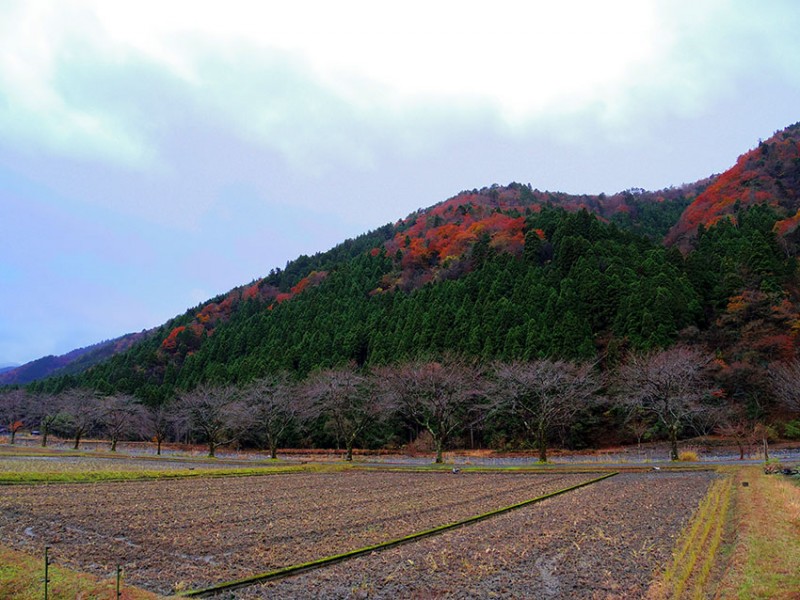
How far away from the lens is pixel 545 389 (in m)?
35.5

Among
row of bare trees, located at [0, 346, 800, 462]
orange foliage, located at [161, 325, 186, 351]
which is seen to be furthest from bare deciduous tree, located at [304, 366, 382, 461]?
orange foliage, located at [161, 325, 186, 351]

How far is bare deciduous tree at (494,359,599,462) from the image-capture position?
34.9 m

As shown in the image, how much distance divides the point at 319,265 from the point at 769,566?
363 feet

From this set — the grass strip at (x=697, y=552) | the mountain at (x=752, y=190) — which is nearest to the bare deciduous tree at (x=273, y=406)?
the grass strip at (x=697, y=552)

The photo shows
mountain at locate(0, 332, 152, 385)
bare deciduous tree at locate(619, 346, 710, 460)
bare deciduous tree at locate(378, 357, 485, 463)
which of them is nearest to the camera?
bare deciduous tree at locate(619, 346, 710, 460)

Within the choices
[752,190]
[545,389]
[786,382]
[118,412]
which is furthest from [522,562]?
[752,190]

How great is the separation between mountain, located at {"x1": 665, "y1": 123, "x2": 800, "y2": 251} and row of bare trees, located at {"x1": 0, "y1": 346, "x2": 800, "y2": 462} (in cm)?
3460

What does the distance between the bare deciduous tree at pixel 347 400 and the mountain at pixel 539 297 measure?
11.1 metres

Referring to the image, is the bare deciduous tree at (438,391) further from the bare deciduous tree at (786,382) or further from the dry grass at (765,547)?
the dry grass at (765,547)

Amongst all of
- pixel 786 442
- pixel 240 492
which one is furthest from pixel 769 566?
pixel 786 442

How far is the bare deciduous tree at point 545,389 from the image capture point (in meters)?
34.9

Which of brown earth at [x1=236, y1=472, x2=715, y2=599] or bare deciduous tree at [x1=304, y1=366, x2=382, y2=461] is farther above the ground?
bare deciduous tree at [x1=304, y1=366, x2=382, y2=461]

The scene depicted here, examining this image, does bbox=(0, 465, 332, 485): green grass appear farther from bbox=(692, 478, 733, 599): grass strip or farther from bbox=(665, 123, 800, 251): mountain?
bbox=(665, 123, 800, 251): mountain

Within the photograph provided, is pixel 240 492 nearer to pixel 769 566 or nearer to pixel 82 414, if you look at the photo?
pixel 769 566
